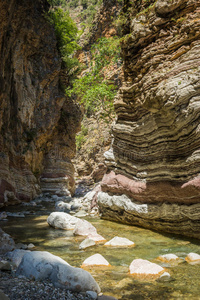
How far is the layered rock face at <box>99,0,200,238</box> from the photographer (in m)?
5.08

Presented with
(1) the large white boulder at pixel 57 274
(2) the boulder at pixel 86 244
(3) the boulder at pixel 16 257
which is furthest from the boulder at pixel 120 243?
(1) the large white boulder at pixel 57 274

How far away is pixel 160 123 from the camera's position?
617cm

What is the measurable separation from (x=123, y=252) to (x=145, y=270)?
1169 millimetres

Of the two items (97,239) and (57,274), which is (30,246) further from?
(57,274)

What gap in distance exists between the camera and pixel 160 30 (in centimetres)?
635

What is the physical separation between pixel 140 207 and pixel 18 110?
33.6ft

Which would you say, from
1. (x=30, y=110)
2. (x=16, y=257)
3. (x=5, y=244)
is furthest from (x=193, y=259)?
(x=30, y=110)

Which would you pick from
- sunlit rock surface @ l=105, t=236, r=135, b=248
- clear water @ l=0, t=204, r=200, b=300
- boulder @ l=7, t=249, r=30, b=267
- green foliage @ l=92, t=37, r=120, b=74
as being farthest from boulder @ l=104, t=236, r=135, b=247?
green foliage @ l=92, t=37, r=120, b=74

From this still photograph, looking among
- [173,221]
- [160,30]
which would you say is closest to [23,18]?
[160,30]

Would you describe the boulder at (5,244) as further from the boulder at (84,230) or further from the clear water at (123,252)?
the boulder at (84,230)

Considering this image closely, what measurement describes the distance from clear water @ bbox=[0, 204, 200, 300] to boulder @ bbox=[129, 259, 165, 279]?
0.43 ft

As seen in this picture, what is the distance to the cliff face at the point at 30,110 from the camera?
36.9 ft

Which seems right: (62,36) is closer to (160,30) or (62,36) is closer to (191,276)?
(160,30)

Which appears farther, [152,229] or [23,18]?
[23,18]
